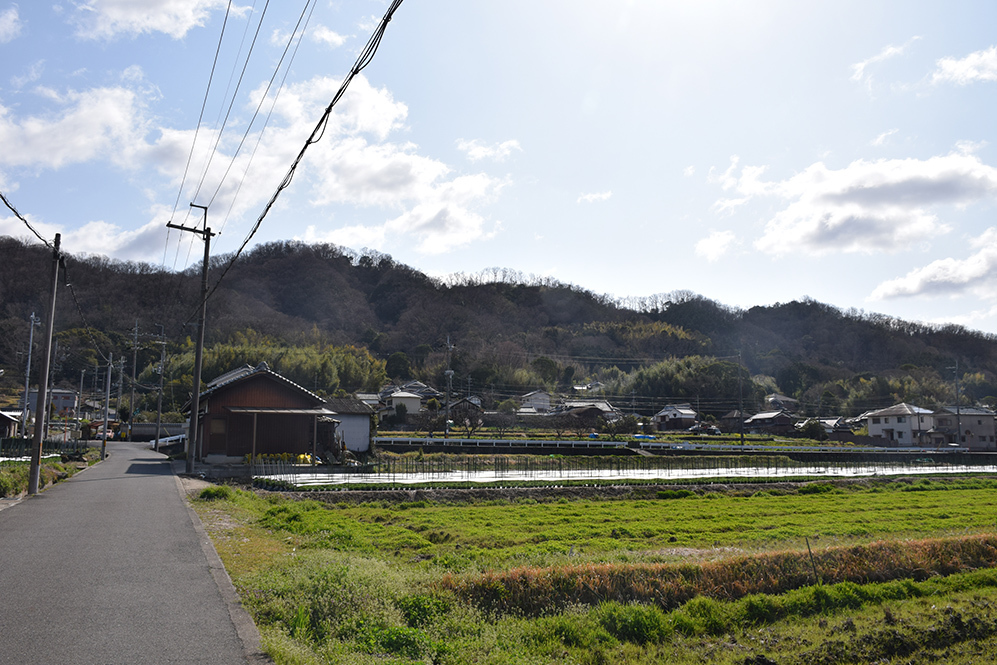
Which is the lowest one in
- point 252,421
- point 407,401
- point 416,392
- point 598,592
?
point 598,592

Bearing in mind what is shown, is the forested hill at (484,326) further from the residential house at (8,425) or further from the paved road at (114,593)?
the paved road at (114,593)

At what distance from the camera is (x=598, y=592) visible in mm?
8734

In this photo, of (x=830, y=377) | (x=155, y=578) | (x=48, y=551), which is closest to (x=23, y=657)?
(x=155, y=578)

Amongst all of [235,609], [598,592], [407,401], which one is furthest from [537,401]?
[235,609]

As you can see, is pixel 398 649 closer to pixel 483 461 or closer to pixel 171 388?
pixel 483 461

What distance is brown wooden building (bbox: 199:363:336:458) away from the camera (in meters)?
31.7

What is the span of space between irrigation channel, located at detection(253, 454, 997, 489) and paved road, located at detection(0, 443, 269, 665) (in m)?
10.7

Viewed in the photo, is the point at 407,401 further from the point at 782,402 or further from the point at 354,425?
the point at 782,402

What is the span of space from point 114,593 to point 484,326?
403ft

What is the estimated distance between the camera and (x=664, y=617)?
8.23 metres

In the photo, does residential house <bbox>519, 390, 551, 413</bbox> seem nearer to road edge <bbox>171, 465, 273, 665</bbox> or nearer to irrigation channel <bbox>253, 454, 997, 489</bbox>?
irrigation channel <bbox>253, 454, 997, 489</bbox>

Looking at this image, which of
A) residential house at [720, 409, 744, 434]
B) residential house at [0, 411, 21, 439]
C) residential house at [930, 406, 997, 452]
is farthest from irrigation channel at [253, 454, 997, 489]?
residential house at [0, 411, 21, 439]

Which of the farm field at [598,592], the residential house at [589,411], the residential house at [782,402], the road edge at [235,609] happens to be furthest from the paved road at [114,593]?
the residential house at [782,402]

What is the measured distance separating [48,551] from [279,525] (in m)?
4.11
